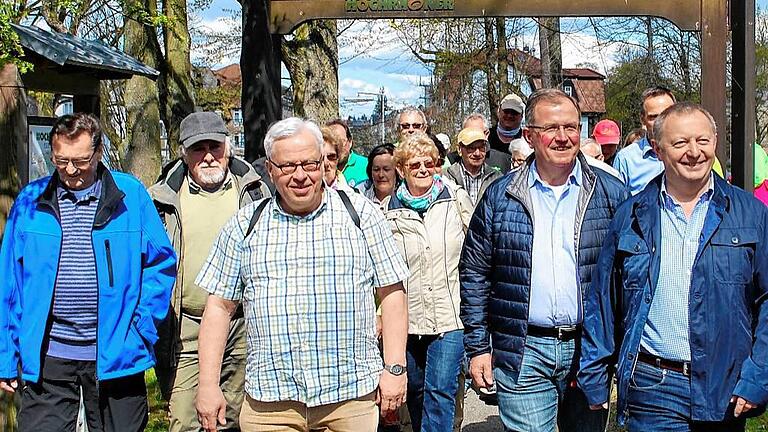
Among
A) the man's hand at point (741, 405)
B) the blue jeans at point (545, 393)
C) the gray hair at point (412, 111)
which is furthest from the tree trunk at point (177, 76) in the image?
the man's hand at point (741, 405)

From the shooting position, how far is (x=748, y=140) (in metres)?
6.16

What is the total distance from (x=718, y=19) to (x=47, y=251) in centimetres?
433

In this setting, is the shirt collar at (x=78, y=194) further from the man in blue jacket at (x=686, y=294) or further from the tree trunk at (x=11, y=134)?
the man in blue jacket at (x=686, y=294)

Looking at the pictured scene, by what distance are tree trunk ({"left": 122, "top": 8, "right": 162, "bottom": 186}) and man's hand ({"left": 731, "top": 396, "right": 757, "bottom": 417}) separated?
12077mm

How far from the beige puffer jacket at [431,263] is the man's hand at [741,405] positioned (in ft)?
5.98

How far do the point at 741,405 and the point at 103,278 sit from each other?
2712mm

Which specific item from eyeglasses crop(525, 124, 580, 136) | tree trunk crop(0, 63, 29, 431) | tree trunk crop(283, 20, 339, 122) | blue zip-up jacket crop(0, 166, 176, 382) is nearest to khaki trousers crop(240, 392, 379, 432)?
blue zip-up jacket crop(0, 166, 176, 382)

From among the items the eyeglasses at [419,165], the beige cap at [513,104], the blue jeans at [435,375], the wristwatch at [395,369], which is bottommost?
the blue jeans at [435,375]

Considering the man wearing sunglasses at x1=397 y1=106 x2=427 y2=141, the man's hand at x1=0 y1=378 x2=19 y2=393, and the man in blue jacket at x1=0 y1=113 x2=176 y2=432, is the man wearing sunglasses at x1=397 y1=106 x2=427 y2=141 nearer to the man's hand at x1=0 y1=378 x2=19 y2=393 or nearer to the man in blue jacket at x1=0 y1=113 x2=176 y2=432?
the man in blue jacket at x1=0 y1=113 x2=176 y2=432

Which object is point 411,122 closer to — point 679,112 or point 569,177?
point 569,177

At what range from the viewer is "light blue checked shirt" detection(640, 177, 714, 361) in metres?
3.38

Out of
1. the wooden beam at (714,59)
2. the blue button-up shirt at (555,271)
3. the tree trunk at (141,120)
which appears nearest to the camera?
the blue button-up shirt at (555,271)

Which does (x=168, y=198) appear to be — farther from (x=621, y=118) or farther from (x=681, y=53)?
(x=621, y=118)

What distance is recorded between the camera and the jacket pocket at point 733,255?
3330mm
